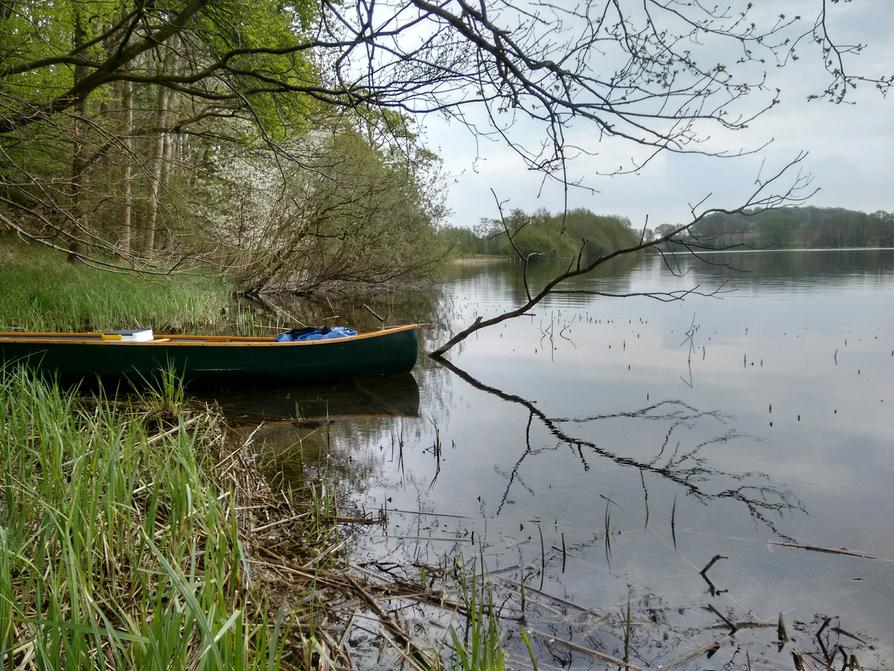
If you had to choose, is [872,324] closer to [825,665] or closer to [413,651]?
[825,665]

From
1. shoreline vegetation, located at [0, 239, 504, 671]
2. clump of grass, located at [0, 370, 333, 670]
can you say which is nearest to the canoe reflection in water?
shoreline vegetation, located at [0, 239, 504, 671]

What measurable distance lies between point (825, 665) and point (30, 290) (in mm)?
10349

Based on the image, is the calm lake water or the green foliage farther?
the green foliage

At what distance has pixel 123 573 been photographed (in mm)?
2406

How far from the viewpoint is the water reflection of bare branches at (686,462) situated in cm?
480

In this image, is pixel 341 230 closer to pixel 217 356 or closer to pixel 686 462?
pixel 217 356

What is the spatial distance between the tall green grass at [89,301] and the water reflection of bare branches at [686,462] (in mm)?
5457

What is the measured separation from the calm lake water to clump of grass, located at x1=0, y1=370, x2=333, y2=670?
3.00ft

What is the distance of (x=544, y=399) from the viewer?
805 centimetres

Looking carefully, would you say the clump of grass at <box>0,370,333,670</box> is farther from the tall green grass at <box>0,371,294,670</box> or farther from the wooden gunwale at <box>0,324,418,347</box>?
the wooden gunwale at <box>0,324,418,347</box>

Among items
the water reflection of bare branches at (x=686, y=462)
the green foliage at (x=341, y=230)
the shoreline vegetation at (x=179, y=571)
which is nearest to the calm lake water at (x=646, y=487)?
the water reflection of bare branches at (x=686, y=462)

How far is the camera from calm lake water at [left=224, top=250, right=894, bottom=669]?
3.09 metres

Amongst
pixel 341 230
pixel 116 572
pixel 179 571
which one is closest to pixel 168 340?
pixel 116 572

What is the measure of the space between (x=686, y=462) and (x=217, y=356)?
4.79 meters
